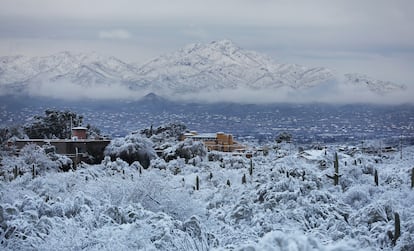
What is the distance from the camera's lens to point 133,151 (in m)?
30.0

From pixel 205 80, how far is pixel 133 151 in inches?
4569

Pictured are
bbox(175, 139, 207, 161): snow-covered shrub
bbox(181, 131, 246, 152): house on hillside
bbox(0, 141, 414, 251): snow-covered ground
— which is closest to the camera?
bbox(0, 141, 414, 251): snow-covered ground

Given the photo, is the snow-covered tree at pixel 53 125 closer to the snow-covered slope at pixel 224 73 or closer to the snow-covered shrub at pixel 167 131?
the snow-covered shrub at pixel 167 131

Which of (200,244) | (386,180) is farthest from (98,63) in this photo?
(200,244)

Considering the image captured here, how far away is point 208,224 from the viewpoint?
26.3 feet

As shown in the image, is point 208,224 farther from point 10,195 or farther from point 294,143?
point 294,143

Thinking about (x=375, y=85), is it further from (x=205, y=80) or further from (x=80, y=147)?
(x=205, y=80)

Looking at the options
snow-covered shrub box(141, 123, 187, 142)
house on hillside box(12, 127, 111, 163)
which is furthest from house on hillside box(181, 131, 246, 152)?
house on hillside box(12, 127, 111, 163)

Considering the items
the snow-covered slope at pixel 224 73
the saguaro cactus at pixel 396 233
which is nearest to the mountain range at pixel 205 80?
the snow-covered slope at pixel 224 73

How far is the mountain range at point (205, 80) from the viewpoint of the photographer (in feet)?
209

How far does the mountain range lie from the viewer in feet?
209

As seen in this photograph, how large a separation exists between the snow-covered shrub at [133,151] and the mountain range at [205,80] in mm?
5280

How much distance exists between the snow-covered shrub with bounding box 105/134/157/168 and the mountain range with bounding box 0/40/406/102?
5280 millimetres

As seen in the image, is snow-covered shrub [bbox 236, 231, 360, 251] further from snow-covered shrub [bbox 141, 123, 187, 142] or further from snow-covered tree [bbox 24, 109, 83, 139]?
snow-covered shrub [bbox 141, 123, 187, 142]
